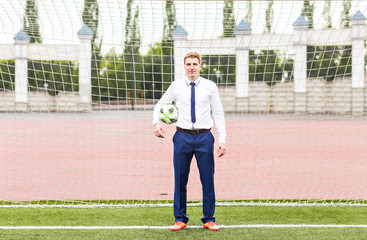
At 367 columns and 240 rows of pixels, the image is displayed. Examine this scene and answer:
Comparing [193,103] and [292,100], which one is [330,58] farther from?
[292,100]

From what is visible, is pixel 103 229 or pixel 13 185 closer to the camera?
pixel 103 229

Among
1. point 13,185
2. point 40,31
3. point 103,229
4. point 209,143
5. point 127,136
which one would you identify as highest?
point 40,31

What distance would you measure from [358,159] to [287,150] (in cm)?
201

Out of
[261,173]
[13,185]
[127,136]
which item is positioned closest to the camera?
[13,185]

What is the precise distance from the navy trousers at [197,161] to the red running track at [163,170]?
1.89m

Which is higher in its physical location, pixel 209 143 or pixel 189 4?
pixel 189 4

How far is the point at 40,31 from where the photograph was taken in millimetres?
6410

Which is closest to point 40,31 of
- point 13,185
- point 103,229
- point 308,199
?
point 13,185

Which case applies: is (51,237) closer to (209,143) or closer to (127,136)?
Answer: (209,143)

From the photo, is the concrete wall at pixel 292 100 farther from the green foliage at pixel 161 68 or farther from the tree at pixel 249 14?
the tree at pixel 249 14

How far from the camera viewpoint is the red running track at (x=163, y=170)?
266 inches

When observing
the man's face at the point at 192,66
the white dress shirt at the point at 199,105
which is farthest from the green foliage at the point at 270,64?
the man's face at the point at 192,66

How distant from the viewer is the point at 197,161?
4398 millimetres

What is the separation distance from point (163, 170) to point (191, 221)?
390 centimetres
